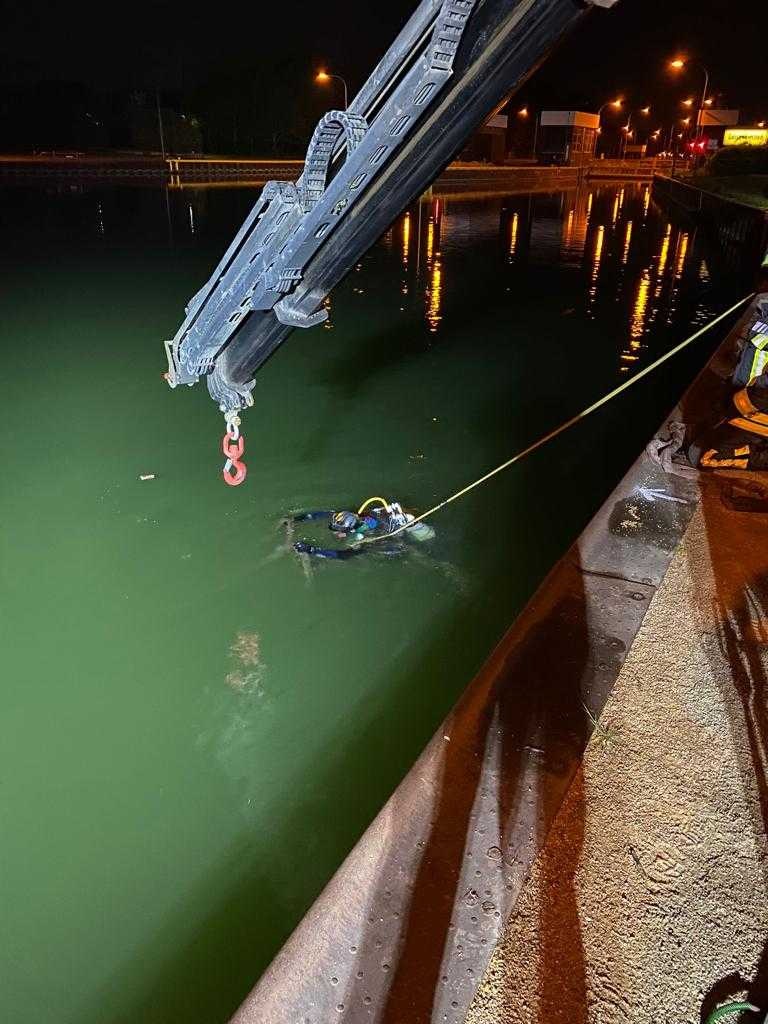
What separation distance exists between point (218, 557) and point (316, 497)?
1575 mm

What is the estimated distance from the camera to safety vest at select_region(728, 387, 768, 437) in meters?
6.01

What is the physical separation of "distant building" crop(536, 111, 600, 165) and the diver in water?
9815 cm

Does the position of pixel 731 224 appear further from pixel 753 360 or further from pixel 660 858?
pixel 660 858

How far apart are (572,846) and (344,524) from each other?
4655mm

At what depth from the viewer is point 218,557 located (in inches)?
270

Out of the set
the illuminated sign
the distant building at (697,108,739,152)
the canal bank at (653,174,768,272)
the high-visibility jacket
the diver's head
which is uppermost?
the distant building at (697,108,739,152)

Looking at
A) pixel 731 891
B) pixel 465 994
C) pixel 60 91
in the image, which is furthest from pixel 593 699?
pixel 60 91

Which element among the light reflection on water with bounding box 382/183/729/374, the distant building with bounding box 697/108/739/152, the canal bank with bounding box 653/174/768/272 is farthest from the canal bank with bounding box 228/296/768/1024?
the distant building with bounding box 697/108/739/152

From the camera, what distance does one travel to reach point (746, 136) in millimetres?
51281

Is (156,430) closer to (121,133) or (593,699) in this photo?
(593,699)

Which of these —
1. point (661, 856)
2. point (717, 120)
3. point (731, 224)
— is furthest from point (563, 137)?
point (661, 856)

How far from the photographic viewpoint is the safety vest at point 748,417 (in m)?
6.01

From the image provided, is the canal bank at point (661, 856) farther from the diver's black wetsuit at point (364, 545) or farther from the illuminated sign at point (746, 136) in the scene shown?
the illuminated sign at point (746, 136)

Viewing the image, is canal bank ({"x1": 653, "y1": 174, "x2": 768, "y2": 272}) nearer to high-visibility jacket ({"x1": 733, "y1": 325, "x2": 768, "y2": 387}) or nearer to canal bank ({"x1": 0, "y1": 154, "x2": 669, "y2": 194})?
high-visibility jacket ({"x1": 733, "y1": 325, "x2": 768, "y2": 387})
